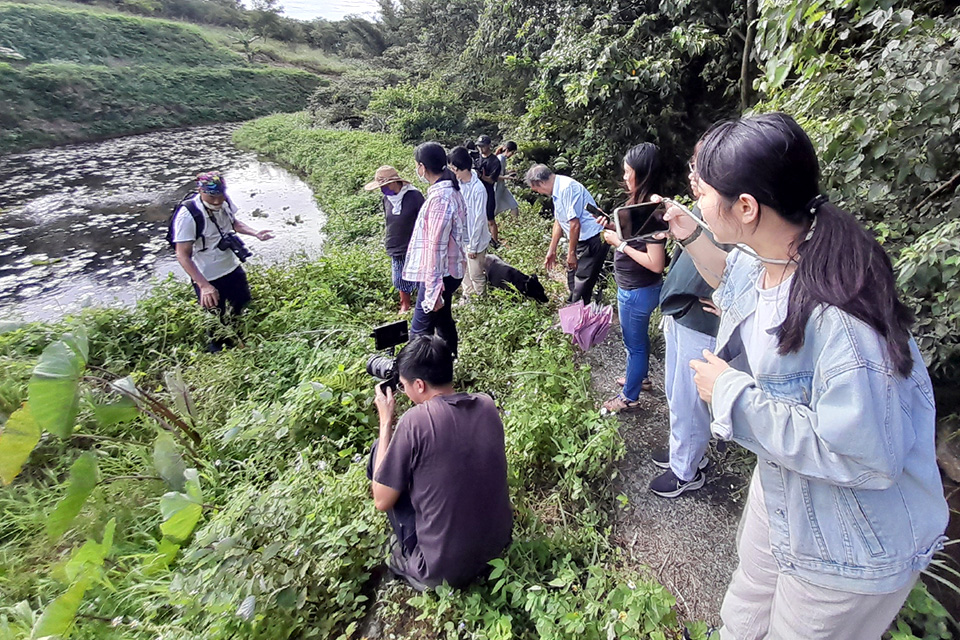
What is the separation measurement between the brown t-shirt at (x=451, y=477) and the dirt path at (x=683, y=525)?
80 cm

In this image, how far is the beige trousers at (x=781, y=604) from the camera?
3.70 feet

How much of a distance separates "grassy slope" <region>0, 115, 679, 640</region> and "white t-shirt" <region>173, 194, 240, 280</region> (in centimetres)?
65

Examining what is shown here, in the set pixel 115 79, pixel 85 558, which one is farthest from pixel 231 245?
pixel 115 79

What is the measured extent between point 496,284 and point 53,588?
3.84m

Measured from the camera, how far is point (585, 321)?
3492mm

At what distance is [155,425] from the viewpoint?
3754 millimetres

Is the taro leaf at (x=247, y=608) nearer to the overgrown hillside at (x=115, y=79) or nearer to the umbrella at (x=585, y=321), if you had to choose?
the umbrella at (x=585, y=321)

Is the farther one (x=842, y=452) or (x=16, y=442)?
(x=16, y=442)

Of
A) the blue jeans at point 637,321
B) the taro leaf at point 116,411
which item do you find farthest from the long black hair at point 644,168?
the taro leaf at point 116,411

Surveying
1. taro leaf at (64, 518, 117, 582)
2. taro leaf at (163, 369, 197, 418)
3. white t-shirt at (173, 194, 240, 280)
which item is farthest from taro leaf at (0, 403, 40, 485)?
white t-shirt at (173, 194, 240, 280)

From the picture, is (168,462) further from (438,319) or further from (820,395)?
(820,395)

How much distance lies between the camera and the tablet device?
2498 millimetres

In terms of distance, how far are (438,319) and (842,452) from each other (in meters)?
2.83

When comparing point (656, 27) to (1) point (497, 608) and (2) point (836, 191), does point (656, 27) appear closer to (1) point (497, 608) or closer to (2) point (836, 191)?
(2) point (836, 191)
